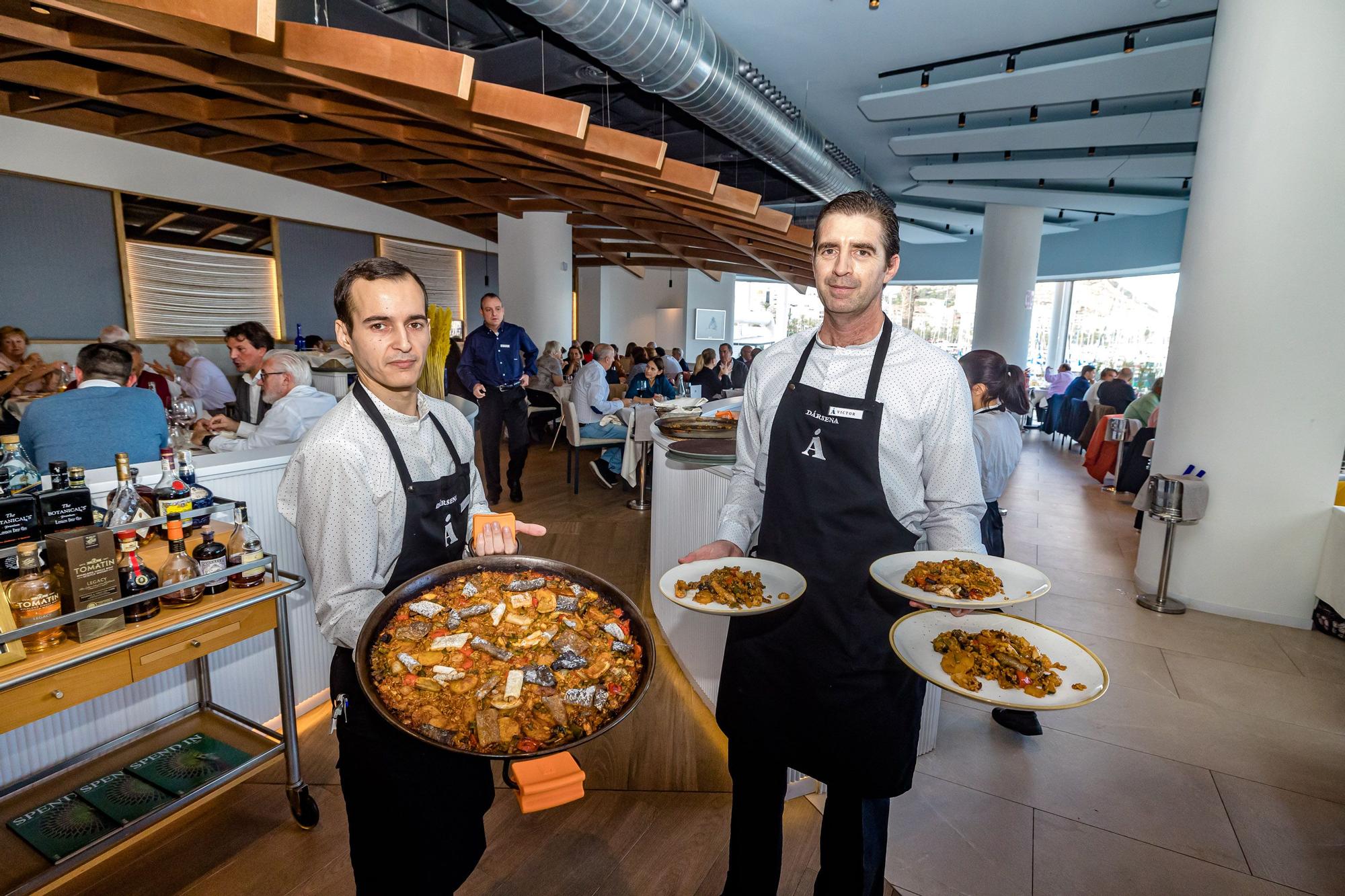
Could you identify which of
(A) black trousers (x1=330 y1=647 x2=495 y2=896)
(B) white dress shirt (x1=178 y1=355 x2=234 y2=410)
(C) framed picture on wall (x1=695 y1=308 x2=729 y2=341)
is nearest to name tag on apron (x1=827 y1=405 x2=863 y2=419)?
(A) black trousers (x1=330 y1=647 x2=495 y2=896)

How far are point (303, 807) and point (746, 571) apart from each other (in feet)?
5.45

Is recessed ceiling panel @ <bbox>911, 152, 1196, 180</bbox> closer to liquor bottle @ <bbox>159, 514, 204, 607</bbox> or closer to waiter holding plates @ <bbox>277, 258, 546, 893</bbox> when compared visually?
waiter holding plates @ <bbox>277, 258, 546, 893</bbox>

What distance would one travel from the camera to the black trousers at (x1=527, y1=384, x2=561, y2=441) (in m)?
8.09

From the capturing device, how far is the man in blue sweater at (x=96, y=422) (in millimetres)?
2475

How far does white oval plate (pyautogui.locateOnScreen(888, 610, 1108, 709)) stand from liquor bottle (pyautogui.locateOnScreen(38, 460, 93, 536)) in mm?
1944

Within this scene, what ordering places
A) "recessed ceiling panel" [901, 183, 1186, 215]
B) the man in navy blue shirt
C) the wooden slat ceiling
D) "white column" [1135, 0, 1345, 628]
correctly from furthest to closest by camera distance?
1. "recessed ceiling panel" [901, 183, 1186, 215]
2. the man in navy blue shirt
3. the wooden slat ceiling
4. "white column" [1135, 0, 1345, 628]

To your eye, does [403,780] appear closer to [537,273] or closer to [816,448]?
[816,448]

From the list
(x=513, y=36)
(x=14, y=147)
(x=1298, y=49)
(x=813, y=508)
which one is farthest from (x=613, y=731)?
(x=14, y=147)

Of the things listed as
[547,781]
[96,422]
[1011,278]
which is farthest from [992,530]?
[1011,278]

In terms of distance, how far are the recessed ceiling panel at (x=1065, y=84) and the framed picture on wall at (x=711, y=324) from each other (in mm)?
9324

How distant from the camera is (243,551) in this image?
1.90m

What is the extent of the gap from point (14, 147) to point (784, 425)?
328 inches

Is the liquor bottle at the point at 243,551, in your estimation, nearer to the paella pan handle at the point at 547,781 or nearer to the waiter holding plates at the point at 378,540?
the waiter holding plates at the point at 378,540

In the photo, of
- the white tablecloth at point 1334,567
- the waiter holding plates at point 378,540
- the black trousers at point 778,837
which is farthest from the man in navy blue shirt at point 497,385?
the white tablecloth at point 1334,567
